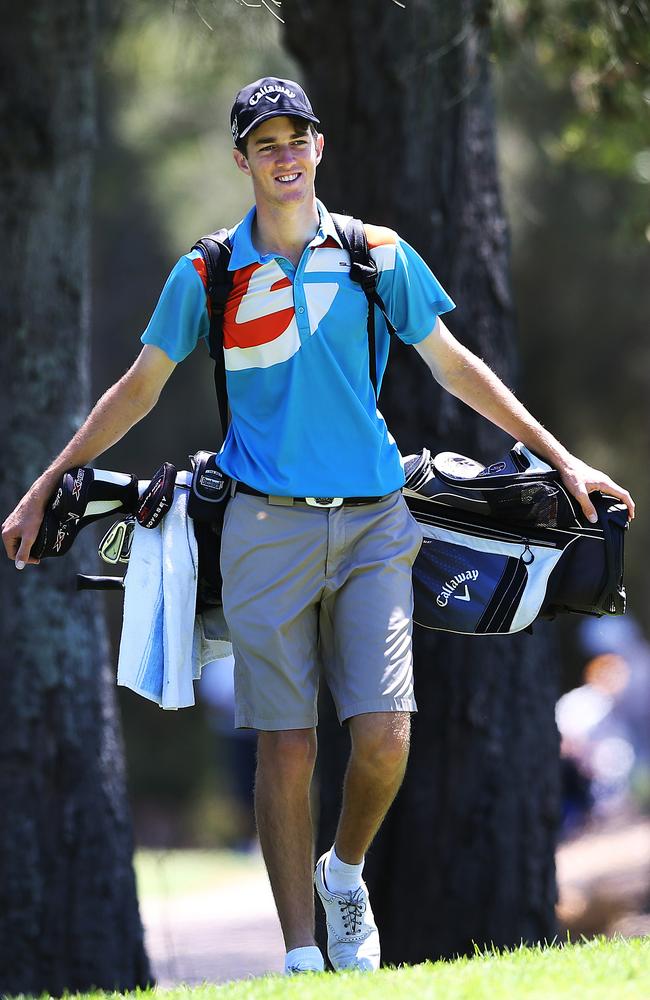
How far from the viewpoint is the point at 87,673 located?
6.73m

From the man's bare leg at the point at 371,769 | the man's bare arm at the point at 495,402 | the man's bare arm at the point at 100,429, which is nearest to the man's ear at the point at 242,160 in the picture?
the man's bare arm at the point at 100,429

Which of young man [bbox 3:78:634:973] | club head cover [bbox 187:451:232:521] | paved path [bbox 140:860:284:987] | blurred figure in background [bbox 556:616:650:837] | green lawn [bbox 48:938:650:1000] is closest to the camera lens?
green lawn [bbox 48:938:650:1000]

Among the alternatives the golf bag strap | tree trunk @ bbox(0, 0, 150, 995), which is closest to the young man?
the golf bag strap

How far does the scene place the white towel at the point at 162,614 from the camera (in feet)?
15.2

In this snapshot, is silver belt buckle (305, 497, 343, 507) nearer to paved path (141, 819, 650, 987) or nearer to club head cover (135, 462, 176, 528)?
club head cover (135, 462, 176, 528)

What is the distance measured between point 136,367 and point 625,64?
12.3 ft

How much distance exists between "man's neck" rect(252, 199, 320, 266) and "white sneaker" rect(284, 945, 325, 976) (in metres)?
2.02

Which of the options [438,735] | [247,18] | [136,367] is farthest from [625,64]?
[136,367]

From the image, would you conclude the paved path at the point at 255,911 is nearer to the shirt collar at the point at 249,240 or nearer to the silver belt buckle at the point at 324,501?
the silver belt buckle at the point at 324,501

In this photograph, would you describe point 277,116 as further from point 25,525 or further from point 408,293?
point 25,525

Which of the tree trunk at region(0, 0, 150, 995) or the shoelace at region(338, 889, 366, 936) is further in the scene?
the tree trunk at region(0, 0, 150, 995)

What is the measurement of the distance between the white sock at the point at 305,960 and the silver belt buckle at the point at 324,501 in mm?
1286

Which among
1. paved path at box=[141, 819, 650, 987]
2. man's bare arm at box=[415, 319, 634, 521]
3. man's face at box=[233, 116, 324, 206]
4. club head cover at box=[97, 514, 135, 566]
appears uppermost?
man's face at box=[233, 116, 324, 206]

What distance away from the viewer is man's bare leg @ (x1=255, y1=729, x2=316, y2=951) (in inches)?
178
